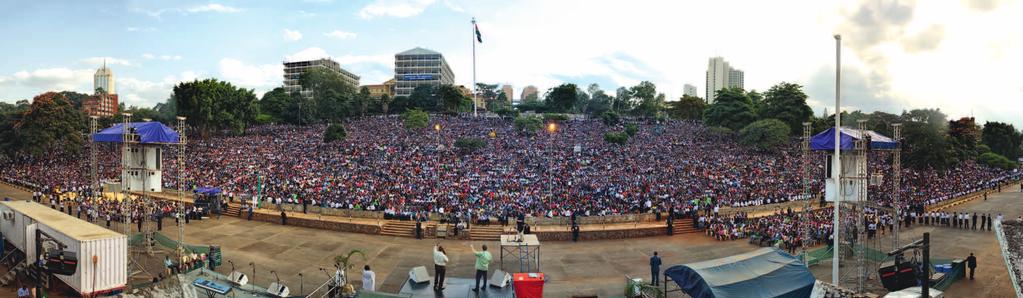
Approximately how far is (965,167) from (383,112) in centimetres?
7233

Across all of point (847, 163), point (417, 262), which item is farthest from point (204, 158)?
point (847, 163)

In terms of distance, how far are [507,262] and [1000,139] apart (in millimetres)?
83514

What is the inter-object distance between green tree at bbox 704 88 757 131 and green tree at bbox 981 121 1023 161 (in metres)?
39.4

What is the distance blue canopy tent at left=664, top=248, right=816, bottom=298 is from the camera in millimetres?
11039

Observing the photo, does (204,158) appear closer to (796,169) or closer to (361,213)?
(361,213)

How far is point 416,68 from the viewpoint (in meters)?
131

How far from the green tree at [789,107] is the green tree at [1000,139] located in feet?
116

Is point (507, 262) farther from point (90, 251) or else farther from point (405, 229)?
point (90, 251)

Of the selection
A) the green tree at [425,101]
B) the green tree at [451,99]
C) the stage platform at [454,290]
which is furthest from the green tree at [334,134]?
the stage platform at [454,290]

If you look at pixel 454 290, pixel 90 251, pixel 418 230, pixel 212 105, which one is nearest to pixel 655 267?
pixel 454 290

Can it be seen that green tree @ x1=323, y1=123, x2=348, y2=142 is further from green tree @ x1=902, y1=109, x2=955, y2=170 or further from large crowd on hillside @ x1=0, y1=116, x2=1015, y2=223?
green tree @ x1=902, y1=109, x2=955, y2=170

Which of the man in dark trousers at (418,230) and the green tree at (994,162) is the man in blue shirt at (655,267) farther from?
the green tree at (994,162)

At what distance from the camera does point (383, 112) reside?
8206cm

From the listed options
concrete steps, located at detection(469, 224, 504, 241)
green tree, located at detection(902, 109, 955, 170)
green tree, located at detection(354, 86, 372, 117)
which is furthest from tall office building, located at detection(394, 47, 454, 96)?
concrete steps, located at detection(469, 224, 504, 241)
